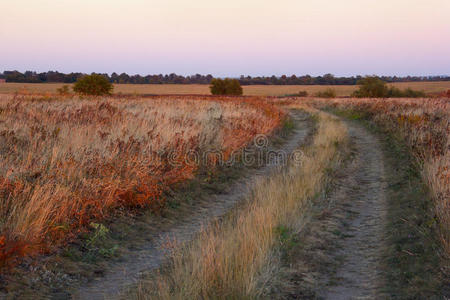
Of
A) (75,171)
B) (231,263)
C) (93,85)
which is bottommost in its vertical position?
(231,263)

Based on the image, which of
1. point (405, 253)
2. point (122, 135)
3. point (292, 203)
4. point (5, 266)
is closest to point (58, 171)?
point (5, 266)

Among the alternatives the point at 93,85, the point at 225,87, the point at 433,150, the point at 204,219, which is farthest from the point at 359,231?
the point at 225,87

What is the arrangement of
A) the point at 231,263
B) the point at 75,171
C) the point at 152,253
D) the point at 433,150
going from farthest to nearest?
the point at 433,150, the point at 75,171, the point at 152,253, the point at 231,263

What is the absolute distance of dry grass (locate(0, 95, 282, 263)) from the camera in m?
4.81

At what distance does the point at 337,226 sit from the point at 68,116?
339 inches

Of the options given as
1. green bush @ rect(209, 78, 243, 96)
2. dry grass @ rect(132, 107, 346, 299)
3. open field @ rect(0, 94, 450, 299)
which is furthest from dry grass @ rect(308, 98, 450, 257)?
green bush @ rect(209, 78, 243, 96)

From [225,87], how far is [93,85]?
39.3m

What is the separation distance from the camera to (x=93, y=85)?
145ft

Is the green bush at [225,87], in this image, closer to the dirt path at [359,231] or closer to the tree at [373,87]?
the tree at [373,87]

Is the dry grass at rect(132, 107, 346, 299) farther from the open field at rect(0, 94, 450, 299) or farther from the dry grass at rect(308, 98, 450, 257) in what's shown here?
the dry grass at rect(308, 98, 450, 257)

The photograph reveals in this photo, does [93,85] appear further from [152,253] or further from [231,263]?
[231,263]

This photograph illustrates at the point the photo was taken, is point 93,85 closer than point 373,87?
Yes

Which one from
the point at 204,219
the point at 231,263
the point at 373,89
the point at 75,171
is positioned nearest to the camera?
the point at 231,263

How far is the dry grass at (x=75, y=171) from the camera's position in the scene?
4812 millimetres
